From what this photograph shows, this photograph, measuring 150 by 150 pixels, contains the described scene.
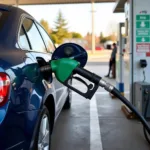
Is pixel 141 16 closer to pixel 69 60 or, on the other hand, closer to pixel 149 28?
pixel 149 28

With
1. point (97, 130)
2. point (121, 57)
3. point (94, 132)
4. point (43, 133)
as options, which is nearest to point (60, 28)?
point (121, 57)

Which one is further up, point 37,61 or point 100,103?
point 37,61

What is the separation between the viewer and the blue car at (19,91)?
6.73 ft

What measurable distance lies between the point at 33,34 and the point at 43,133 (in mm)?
1313

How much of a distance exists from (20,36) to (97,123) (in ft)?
8.96

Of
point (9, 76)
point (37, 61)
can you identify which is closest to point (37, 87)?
point (37, 61)

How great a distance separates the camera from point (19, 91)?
2.19 meters

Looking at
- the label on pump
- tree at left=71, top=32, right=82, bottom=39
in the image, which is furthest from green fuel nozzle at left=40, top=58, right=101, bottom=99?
tree at left=71, top=32, right=82, bottom=39

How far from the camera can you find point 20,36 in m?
2.78

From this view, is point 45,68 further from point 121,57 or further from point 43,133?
point 121,57

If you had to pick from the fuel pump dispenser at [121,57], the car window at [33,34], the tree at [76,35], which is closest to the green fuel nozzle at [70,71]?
the car window at [33,34]

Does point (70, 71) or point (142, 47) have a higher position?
point (142, 47)

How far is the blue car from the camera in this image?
2.05m

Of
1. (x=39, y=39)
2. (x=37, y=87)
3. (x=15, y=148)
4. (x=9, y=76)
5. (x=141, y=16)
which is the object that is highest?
(x=141, y=16)
